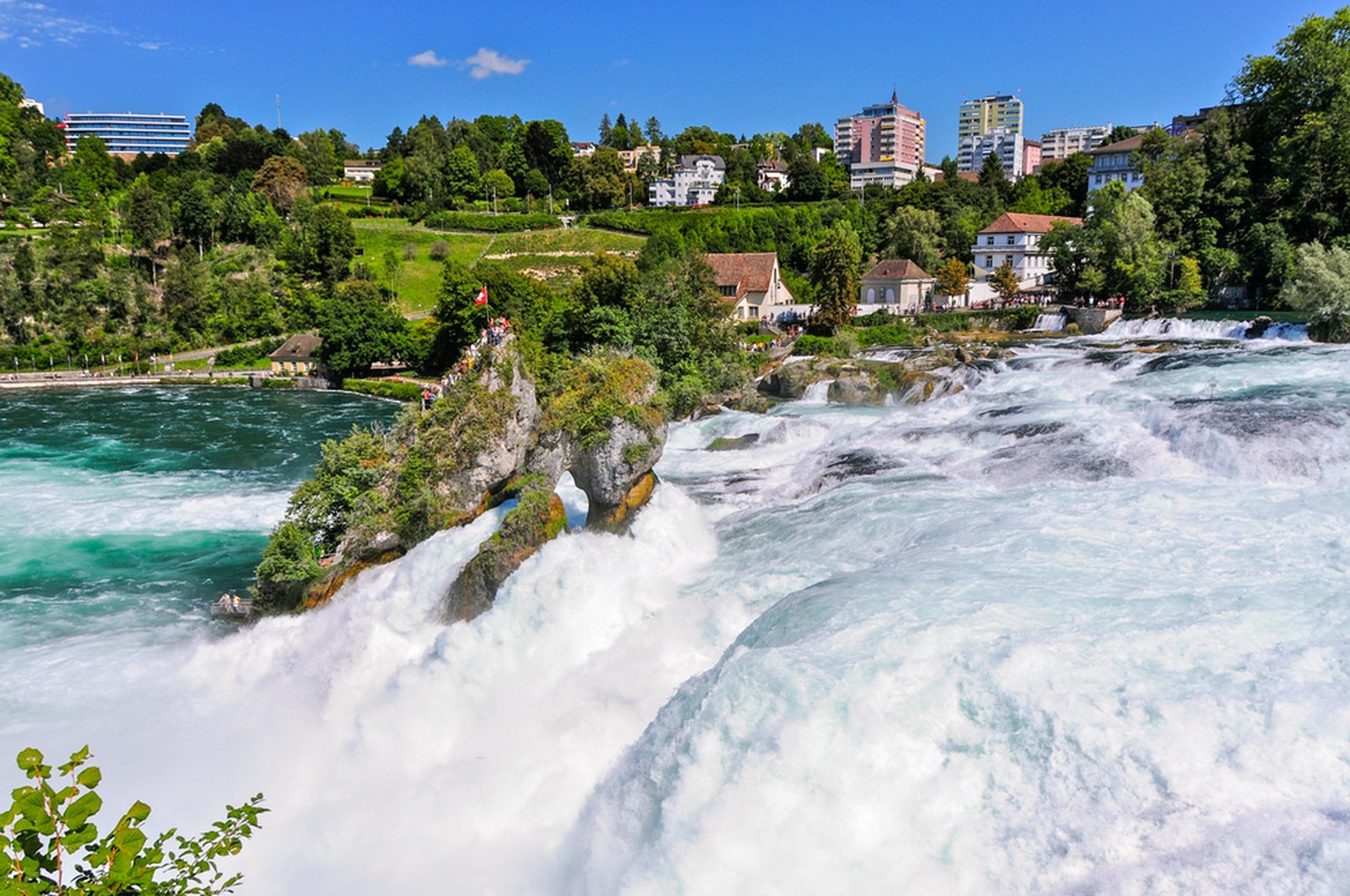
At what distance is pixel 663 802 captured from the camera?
33.1 ft

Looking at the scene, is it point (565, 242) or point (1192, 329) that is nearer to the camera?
point (1192, 329)

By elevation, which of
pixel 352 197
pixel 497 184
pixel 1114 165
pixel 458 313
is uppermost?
pixel 497 184

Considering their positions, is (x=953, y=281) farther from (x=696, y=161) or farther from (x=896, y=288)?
(x=696, y=161)

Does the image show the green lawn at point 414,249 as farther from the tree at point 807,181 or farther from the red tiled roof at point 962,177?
the red tiled roof at point 962,177

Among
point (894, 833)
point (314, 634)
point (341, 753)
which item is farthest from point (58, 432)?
point (894, 833)

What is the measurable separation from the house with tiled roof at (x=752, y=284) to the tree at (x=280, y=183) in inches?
2423

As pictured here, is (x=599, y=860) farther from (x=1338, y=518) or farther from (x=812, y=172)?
(x=812, y=172)

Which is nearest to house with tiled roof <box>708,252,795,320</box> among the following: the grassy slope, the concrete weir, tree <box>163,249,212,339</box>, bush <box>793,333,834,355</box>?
bush <box>793,333,834,355</box>

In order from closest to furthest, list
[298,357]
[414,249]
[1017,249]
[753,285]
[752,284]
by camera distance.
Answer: [298,357], [753,285], [752,284], [1017,249], [414,249]

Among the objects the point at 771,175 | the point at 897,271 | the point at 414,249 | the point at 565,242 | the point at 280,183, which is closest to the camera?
the point at 897,271

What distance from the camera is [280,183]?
106188mm

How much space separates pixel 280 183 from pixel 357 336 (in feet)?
179

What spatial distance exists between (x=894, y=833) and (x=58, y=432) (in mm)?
49878

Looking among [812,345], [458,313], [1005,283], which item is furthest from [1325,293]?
[458,313]
